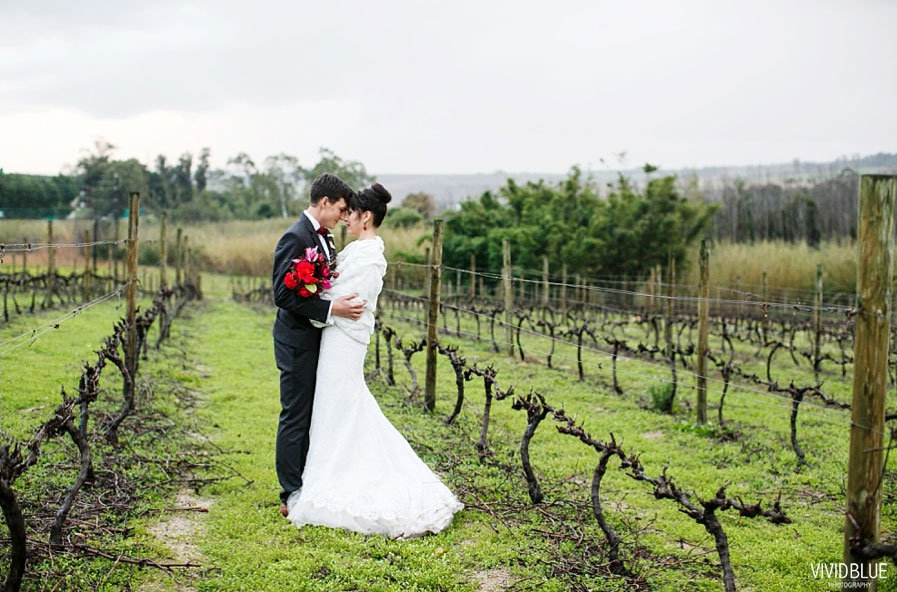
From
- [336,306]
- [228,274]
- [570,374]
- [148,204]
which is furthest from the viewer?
[148,204]

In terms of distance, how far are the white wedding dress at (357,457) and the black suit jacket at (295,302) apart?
0.36 ft

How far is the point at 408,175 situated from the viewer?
3858 inches

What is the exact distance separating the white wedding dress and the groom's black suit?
0.06 m

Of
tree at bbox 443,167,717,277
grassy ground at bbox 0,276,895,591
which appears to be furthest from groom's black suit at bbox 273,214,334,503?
tree at bbox 443,167,717,277

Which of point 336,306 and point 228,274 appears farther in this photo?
point 228,274

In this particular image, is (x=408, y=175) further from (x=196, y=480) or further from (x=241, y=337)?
(x=196, y=480)

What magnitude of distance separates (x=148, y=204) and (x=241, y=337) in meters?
33.8

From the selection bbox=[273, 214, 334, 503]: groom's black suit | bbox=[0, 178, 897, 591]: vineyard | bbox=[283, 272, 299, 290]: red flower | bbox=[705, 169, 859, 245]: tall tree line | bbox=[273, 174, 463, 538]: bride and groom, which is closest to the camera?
bbox=[0, 178, 897, 591]: vineyard

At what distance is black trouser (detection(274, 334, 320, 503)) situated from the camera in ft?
14.7

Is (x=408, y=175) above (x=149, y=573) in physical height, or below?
above

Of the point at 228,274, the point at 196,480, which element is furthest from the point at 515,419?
the point at 228,274

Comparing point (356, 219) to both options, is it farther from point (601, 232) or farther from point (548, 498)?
point (601, 232)

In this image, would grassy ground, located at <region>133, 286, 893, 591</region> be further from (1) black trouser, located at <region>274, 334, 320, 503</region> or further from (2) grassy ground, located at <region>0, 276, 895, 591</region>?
(1) black trouser, located at <region>274, 334, 320, 503</region>

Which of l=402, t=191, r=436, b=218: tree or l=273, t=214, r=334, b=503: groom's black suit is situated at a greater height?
l=402, t=191, r=436, b=218: tree
